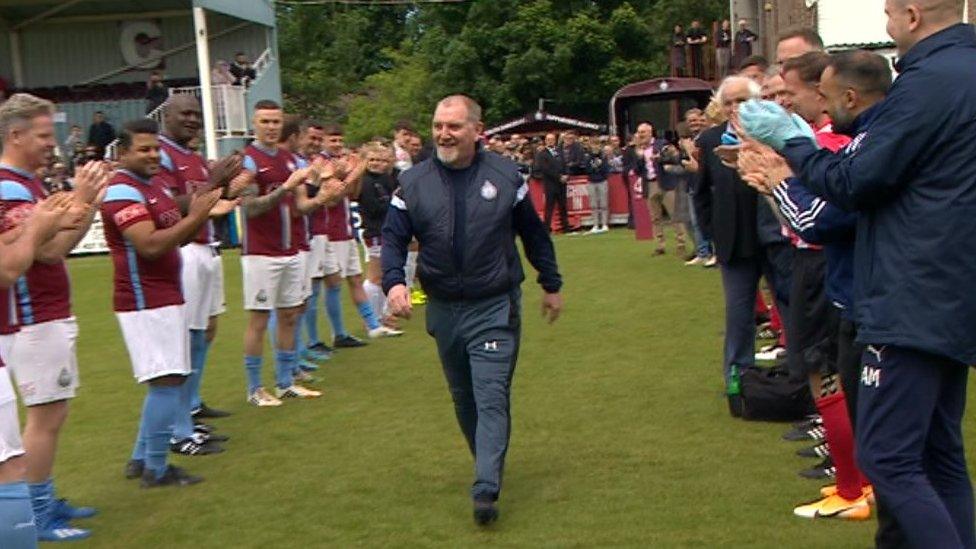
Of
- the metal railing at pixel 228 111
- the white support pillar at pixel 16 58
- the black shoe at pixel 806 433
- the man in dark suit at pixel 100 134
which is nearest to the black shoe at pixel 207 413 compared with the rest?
the black shoe at pixel 806 433

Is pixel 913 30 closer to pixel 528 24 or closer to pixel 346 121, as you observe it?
pixel 528 24

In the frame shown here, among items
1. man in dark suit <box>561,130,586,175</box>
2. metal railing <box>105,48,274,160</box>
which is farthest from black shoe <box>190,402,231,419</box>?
metal railing <box>105,48,274,160</box>

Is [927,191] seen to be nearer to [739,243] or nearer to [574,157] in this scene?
[739,243]

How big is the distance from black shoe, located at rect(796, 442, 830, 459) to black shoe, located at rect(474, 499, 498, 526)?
1.92 meters

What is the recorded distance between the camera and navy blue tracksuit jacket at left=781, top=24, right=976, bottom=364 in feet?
13.3

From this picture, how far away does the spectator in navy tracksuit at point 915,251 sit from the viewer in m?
4.06

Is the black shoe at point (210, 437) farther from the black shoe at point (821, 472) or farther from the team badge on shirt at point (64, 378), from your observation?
the black shoe at point (821, 472)

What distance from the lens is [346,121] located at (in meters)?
56.4

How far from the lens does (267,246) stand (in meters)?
9.52

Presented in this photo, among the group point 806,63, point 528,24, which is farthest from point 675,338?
point 528,24

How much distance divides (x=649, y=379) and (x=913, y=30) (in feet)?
19.1

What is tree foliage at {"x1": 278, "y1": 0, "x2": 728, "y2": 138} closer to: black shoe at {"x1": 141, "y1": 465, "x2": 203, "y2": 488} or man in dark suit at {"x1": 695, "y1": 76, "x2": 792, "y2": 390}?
man in dark suit at {"x1": 695, "y1": 76, "x2": 792, "y2": 390}

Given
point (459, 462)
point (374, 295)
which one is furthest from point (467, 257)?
point (374, 295)

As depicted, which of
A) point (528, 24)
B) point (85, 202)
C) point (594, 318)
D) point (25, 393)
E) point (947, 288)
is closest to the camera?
point (947, 288)
